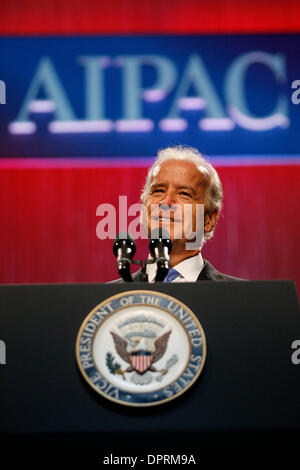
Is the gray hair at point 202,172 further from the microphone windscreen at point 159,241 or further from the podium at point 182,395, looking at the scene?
the podium at point 182,395

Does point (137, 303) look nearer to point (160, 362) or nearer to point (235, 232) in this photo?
point (160, 362)

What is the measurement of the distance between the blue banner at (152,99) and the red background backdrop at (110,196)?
116mm

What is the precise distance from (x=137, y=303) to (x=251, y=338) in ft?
0.68

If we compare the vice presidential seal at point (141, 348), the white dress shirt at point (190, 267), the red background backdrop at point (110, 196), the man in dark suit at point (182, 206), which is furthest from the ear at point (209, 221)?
the vice presidential seal at point (141, 348)

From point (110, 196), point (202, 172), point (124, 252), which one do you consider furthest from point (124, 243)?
point (110, 196)

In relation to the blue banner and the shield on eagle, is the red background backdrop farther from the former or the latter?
the shield on eagle

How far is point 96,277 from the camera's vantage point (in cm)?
333

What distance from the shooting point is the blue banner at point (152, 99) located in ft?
10.9

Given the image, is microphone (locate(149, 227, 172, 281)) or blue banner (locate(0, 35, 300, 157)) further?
blue banner (locate(0, 35, 300, 157))

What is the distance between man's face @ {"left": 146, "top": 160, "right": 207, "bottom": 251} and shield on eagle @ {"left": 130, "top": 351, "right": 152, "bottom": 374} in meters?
0.87

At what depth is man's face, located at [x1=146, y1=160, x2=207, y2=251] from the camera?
1.99 m

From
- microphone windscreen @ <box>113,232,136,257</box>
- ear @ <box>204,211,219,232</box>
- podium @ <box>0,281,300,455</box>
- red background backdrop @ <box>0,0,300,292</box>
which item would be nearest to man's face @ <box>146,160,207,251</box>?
ear @ <box>204,211,219,232</box>

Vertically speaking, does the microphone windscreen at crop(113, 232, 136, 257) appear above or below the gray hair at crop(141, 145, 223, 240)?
below
